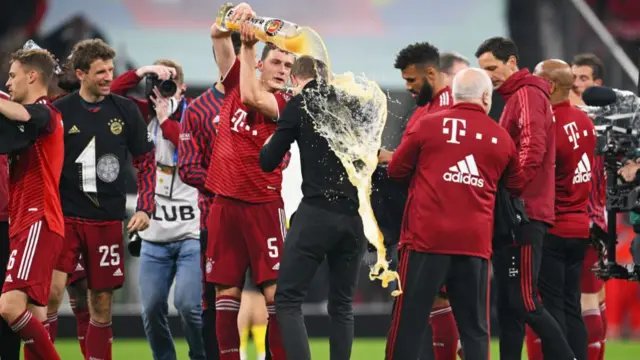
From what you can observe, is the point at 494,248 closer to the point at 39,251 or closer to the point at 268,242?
the point at 268,242

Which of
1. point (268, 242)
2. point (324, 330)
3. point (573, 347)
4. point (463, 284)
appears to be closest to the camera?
point (463, 284)

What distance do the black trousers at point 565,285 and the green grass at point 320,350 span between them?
88.2 inches

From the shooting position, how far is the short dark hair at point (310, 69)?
245 inches

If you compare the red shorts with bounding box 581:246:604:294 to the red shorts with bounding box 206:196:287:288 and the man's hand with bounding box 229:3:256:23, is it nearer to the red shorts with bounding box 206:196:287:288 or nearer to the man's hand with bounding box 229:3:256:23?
the red shorts with bounding box 206:196:287:288

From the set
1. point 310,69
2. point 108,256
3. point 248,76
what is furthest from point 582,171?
point 108,256

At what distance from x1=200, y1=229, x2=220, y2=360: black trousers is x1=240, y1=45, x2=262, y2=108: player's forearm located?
3.76 feet

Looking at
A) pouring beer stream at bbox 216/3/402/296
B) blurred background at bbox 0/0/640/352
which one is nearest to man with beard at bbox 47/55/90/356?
pouring beer stream at bbox 216/3/402/296

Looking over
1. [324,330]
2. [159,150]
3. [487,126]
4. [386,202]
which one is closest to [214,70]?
[324,330]

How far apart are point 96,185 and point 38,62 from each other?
90cm

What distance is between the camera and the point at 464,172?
5.96 m

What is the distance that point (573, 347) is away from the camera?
7504 mm

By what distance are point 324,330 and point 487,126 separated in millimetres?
6170

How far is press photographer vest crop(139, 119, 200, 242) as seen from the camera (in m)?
7.92

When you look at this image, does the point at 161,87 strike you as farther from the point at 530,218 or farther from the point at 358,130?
the point at 530,218
